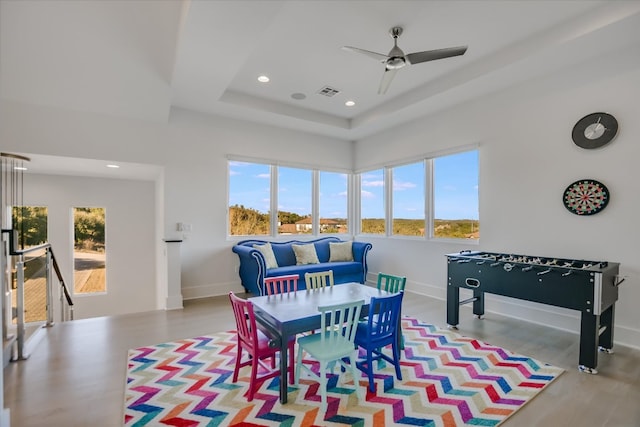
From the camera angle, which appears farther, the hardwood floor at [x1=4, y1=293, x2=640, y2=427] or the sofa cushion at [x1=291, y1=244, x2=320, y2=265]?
the sofa cushion at [x1=291, y1=244, x2=320, y2=265]

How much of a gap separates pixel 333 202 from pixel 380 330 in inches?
180

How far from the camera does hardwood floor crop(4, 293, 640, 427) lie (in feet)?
7.30

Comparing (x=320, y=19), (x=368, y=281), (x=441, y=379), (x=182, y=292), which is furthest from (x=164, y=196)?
(x=441, y=379)

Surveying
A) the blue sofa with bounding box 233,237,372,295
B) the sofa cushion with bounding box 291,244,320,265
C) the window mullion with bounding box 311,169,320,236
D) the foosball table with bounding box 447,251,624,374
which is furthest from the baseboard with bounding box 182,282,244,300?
the foosball table with bounding box 447,251,624,374

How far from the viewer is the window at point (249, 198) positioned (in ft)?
18.9

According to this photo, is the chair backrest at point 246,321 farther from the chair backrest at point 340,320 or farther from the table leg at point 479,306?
the table leg at point 479,306

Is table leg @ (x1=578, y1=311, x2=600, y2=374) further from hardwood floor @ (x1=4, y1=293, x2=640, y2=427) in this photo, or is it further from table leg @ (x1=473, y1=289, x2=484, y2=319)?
table leg @ (x1=473, y1=289, x2=484, y2=319)

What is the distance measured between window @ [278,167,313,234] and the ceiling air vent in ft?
5.77

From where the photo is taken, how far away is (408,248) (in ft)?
19.1

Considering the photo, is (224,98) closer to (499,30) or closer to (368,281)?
(499,30)

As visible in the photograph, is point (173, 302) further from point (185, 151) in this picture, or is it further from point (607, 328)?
point (607, 328)

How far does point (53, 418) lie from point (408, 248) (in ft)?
16.5

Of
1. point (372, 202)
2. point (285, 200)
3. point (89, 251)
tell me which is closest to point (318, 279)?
point (285, 200)

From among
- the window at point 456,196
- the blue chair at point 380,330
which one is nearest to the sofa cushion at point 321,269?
the window at point 456,196
